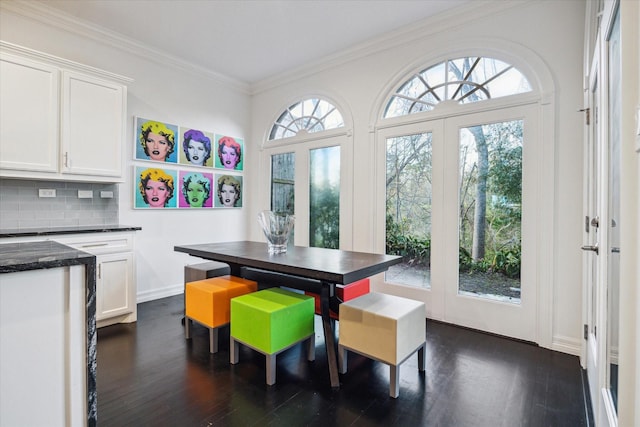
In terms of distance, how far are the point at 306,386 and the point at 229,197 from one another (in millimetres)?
3188

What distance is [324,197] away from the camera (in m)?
4.13

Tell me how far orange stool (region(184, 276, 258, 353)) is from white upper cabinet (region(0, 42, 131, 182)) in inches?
61.2

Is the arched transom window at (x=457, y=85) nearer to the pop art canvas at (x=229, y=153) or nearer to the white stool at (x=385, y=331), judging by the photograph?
the white stool at (x=385, y=331)

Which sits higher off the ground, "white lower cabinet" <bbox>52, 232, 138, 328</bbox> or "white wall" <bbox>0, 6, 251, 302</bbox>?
"white wall" <bbox>0, 6, 251, 302</bbox>

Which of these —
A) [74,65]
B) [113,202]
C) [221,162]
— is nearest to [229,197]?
[221,162]

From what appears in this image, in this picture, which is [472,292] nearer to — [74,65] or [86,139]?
[86,139]

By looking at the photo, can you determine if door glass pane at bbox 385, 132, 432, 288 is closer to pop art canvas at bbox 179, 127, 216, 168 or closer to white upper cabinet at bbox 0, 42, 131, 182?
pop art canvas at bbox 179, 127, 216, 168

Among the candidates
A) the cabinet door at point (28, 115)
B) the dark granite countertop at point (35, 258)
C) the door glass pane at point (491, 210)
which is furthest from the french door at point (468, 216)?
the cabinet door at point (28, 115)

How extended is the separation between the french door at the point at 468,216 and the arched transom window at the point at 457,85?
204mm

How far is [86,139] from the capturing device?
299 centimetres

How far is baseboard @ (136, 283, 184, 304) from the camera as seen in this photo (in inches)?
147

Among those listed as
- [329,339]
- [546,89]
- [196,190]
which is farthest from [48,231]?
[546,89]

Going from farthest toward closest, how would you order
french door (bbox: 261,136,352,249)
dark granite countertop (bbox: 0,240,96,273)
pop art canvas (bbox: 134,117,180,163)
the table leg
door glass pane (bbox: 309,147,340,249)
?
door glass pane (bbox: 309,147,340,249), french door (bbox: 261,136,352,249), pop art canvas (bbox: 134,117,180,163), the table leg, dark granite countertop (bbox: 0,240,96,273)

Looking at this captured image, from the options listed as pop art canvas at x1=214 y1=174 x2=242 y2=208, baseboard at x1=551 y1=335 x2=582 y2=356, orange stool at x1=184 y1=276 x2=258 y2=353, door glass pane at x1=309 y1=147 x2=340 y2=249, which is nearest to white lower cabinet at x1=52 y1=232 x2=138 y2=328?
orange stool at x1=184 y1=276 x2=258 y2=353
